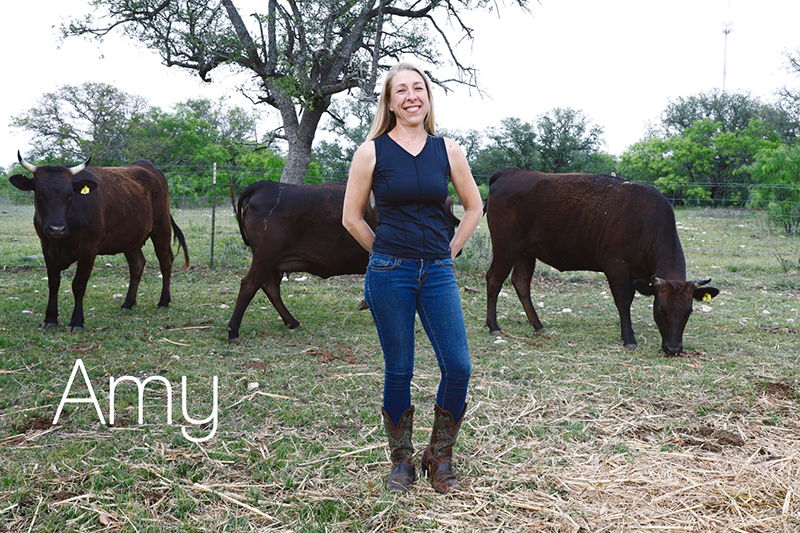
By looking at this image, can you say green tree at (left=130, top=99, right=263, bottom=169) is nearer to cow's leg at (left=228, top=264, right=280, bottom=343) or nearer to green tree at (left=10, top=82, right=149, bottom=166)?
green tree at (left=10, top=82, right=149, bottom=166)

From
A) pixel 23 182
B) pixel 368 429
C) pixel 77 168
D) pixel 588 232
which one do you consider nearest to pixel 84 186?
pixel 77 168

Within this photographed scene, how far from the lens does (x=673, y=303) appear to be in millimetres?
5727

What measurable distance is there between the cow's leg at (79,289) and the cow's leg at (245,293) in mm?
1583

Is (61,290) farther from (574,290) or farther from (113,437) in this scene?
(574,290)

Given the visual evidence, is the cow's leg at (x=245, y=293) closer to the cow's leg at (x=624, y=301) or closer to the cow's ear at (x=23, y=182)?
the cow's ear at (x=23, y=182)

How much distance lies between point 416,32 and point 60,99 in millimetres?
29318

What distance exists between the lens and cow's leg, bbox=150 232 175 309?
7.46 metres

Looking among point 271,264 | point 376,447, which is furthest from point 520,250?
point 376,447

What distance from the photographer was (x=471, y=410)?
4020 mm

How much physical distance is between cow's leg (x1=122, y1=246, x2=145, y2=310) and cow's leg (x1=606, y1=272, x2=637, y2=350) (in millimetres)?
5692

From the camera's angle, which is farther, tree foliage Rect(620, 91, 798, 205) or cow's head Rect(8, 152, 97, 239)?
tree foliage Rect(620, 91, 798, 205)

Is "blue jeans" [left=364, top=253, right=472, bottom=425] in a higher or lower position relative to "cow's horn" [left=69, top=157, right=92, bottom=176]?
lower

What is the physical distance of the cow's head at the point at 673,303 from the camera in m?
5.65

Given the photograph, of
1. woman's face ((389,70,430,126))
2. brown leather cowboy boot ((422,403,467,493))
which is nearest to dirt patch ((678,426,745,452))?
brown leather cowboy boot ((422,403,467,493))
